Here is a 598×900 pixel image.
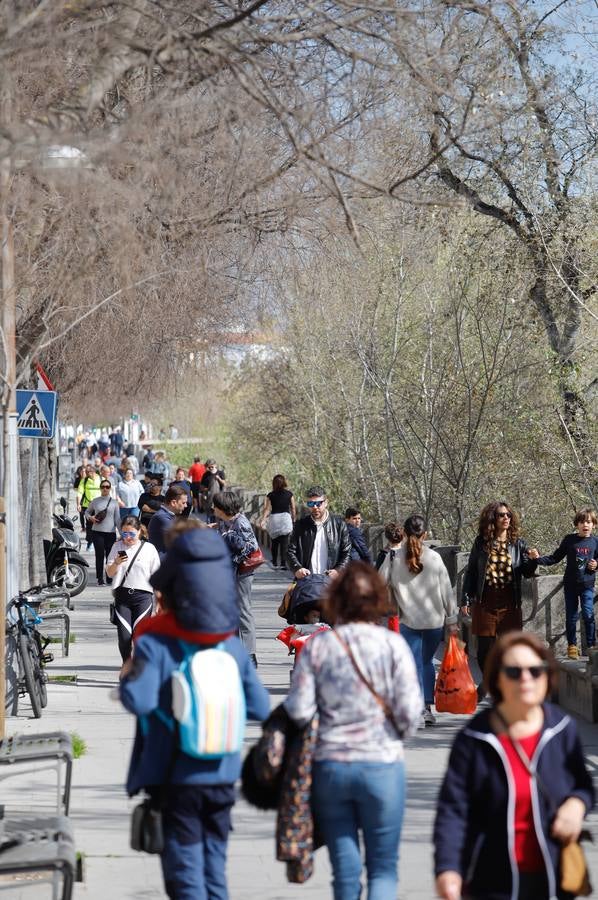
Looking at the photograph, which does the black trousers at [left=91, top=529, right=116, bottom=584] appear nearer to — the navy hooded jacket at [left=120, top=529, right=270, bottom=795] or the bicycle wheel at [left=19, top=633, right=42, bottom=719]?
the bicycle wheel at [left=19, top=633, right=42, bottom=719]

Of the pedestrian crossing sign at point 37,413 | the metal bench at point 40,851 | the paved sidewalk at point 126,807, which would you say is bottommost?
the paved sidewalk at point 126,807

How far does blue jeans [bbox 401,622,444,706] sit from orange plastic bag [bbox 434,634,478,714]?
0.16 meters

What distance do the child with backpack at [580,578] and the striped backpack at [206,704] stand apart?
915 centimetres

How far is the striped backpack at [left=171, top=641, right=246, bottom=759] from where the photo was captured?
544cm

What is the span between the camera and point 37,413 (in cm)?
1703

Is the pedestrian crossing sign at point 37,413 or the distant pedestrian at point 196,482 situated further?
the distant pedestrian at point 196,482

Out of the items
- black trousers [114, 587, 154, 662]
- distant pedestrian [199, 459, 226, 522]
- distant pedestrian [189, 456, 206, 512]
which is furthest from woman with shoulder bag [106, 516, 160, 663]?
distant pedestrian [189, 456, 206, 512]

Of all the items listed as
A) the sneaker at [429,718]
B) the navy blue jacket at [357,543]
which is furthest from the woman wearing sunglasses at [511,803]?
the navy blue jacket at [357,543]

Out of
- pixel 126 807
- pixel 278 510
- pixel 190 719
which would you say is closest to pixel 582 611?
pixel 126 807

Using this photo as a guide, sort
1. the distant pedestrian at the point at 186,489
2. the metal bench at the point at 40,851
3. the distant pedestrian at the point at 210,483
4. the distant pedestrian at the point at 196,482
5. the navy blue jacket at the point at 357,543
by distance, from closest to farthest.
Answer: the metal bench at the point at 40,851 → the navy blue jacket at the point at 357,543 → the distant pedestrian at the point at 186,489 → the distant pedestrian at the point at 210,483 → the distant pedestrian at the point at 196,482

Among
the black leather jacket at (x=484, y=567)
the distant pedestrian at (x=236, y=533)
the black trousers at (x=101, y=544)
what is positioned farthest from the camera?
the black trousers at (x=101, y=544)

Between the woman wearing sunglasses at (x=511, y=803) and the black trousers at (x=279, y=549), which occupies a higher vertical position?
the black trousers at (x=279, y=549)

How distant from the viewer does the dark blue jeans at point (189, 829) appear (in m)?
5.48

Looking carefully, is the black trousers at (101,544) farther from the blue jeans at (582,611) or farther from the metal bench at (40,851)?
the metal bench at (40,851)
